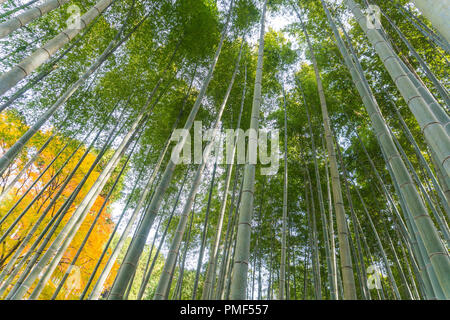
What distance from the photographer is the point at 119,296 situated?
1.21 meters

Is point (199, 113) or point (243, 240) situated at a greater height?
point (199, 113)

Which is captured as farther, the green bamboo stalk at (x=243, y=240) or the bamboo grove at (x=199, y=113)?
the bamboo grove at (x=199, y=113)

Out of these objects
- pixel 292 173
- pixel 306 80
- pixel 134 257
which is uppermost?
pixel 306 80

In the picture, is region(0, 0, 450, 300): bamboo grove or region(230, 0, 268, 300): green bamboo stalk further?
region(0, 0, 450, 300): bamboo grove

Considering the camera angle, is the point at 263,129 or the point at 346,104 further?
the point at 263,129

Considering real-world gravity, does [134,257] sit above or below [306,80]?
below

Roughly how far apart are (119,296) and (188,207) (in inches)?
41.0

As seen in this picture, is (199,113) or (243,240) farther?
(199,113)

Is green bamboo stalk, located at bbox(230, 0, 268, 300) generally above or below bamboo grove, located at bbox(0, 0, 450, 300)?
below

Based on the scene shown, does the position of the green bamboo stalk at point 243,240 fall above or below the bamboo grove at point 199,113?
below

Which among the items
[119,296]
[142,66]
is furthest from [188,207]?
[142,66]
